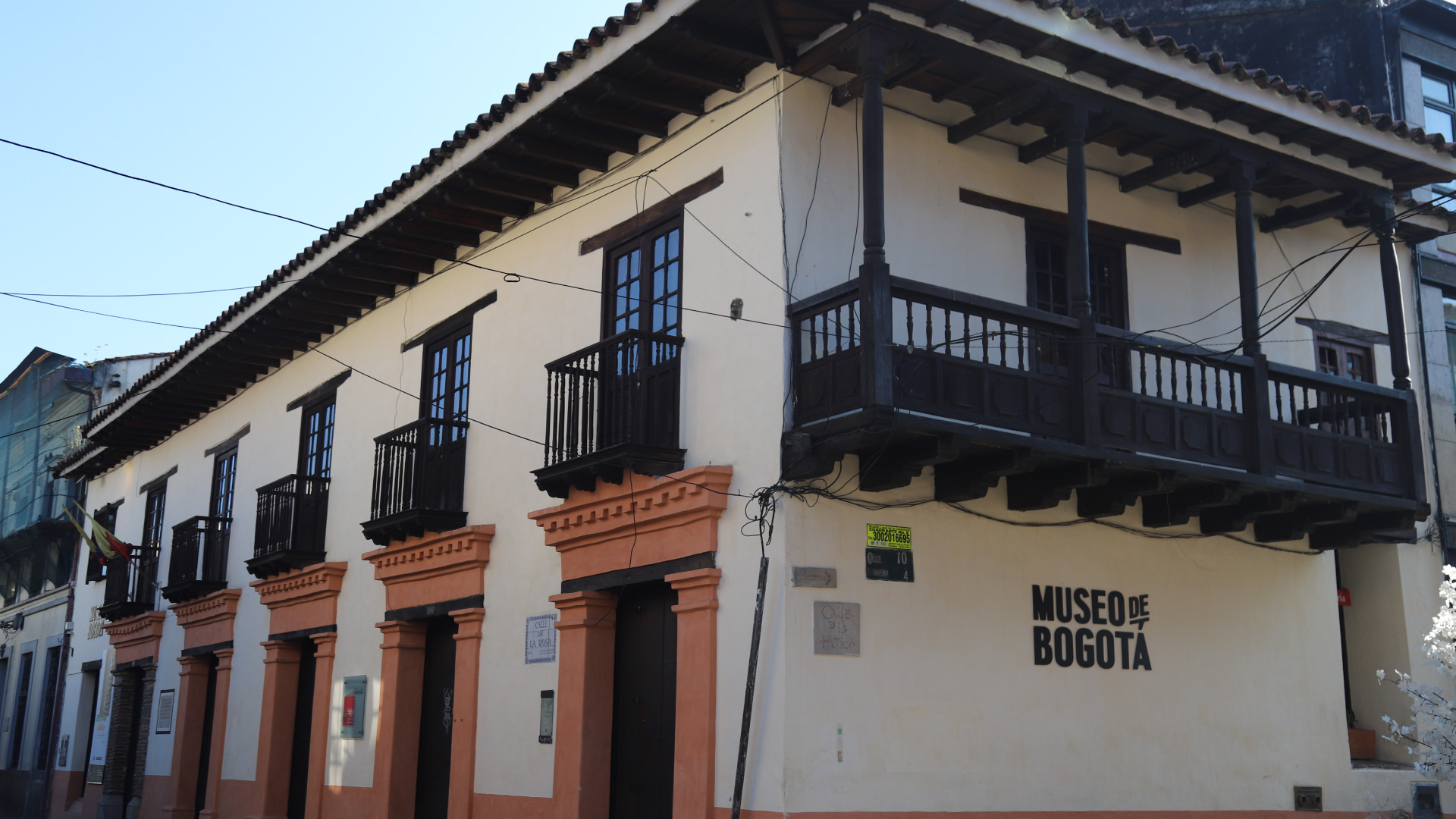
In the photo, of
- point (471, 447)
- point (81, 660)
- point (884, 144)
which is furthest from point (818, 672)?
point (81, 660)

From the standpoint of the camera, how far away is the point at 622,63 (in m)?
9.55

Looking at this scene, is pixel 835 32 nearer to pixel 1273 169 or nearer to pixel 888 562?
pixel 888 562

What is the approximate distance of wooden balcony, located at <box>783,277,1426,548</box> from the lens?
8.40 metres

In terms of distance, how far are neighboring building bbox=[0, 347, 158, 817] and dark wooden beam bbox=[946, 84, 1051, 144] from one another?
19969mm

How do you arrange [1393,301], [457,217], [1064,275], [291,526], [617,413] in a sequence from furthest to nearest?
1. [291,526]
2. [457,217]
3. [1393,301]
4. [1064,275]
5. [617,413]

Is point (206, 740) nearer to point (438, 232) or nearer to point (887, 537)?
point (438, 232)

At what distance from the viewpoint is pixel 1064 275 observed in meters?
10.8

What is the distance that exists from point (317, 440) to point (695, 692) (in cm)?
876

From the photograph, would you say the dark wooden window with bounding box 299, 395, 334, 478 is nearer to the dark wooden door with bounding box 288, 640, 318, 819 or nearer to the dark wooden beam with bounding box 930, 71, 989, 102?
the dark wooden door with bounding box 288, 640, 318, 819

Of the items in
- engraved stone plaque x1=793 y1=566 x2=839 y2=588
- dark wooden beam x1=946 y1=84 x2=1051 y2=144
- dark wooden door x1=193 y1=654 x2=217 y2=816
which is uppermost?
dark wooden beam x1=946 y1=84 x2=1051 y2=144

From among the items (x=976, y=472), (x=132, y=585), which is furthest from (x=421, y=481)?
(x=132, y=585)

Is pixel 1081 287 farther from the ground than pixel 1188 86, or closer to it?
closer to it

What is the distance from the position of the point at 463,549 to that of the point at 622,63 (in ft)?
16.2

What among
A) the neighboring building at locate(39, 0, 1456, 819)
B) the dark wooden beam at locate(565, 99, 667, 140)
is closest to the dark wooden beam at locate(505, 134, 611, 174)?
the neighboring building at locate(39, 0, 1456, 819)
